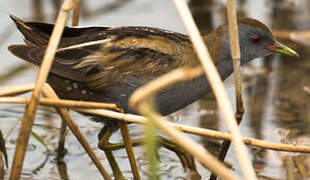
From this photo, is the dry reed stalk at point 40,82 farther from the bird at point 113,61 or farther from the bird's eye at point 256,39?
the bird's eye at point 256,39

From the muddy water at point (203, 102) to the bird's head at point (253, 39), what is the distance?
740 mm

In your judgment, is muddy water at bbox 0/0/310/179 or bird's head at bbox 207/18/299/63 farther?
muddy water at bbox 0/0/310/179

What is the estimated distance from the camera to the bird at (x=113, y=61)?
13.6 ft

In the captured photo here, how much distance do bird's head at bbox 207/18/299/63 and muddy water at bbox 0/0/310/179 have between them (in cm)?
74

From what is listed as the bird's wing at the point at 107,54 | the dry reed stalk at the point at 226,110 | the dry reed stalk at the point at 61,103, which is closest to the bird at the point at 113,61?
the bird's wing at the point at 107,54

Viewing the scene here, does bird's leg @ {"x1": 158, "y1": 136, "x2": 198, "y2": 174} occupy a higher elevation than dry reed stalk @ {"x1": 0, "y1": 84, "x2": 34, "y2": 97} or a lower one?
lower

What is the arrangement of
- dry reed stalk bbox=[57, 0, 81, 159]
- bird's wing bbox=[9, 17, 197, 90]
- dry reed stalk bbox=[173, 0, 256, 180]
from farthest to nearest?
1. dry reed stalk bbox=[57, 0, 81, 159]
2. bird's wing bbox=[9, 17, 197, 90]
3. dry reed stalk bbox=[173, 0, 256, 180]

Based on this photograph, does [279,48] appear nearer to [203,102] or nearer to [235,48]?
[235,48]

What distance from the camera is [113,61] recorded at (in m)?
4.16

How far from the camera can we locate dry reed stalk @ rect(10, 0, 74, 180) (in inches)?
130

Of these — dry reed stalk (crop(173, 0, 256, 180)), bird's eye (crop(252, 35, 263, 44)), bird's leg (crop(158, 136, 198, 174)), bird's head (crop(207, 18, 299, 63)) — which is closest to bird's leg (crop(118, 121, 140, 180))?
bird's leg (crop(158, 136, 198, 174))

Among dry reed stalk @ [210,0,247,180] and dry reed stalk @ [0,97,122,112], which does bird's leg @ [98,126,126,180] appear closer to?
dry reed stalk @ [210,0,247,180]

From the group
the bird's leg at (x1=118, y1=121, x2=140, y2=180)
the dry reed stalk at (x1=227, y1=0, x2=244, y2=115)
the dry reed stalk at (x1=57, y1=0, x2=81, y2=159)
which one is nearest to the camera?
the dry reed stalk at (x1=227, y1=0, x2=244, y2=115)

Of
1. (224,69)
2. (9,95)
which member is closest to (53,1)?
(224,69)
